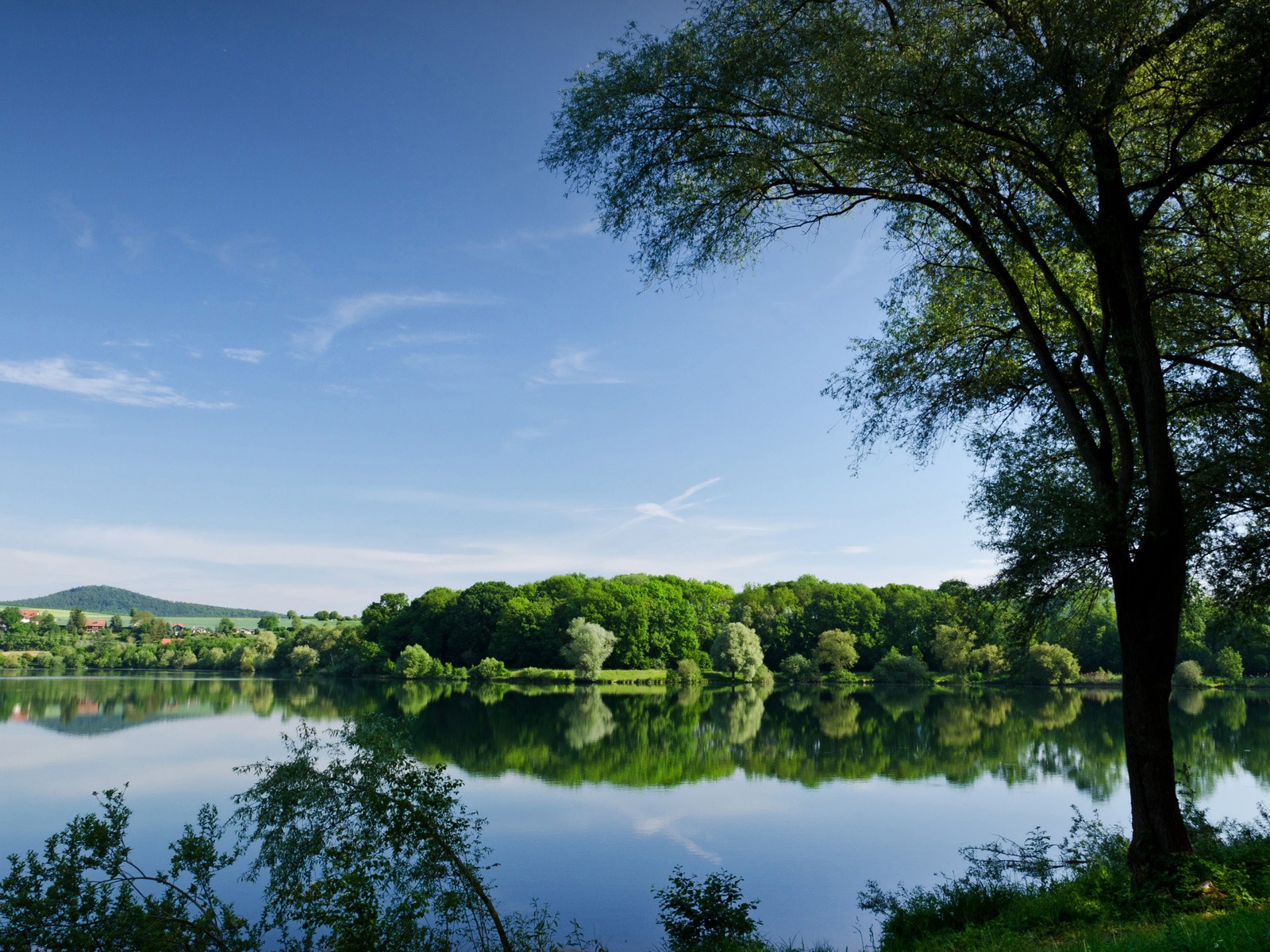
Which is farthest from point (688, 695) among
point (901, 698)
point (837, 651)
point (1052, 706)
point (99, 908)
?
point (99, 908)

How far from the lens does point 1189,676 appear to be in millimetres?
55062

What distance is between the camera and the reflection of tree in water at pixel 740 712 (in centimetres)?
3106

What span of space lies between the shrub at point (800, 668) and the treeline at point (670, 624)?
6.98 feet

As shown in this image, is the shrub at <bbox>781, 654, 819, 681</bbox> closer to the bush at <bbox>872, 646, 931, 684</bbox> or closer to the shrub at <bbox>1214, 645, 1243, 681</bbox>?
the bush at <bbox>872, 646, 931, 684</bbox>

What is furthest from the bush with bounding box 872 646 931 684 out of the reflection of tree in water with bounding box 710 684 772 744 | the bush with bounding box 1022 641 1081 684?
the reflection of tree in water with bounding box 710 684 772 744

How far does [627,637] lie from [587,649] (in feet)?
23.6

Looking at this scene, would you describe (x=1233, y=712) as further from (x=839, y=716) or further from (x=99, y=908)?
(x=99, y=908)

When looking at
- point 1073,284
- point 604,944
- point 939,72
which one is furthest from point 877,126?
point 604,944

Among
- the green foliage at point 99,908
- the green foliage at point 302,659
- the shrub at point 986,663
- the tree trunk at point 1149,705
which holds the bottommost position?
the green foliage at point 302,659

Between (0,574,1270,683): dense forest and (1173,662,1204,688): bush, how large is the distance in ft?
4.83

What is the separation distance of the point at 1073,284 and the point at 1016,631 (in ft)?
15.1

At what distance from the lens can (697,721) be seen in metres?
35.9

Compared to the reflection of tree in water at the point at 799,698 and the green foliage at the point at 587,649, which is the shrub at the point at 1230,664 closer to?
the reflection of tree in water at the point at 799,698

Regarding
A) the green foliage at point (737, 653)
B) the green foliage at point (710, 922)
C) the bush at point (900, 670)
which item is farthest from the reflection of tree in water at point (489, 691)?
the green foliage at point (710, 922)
